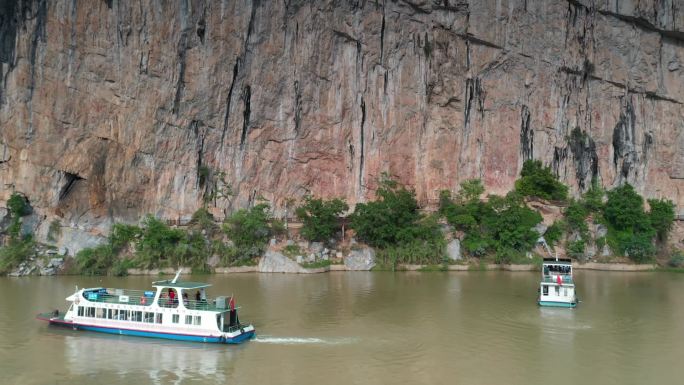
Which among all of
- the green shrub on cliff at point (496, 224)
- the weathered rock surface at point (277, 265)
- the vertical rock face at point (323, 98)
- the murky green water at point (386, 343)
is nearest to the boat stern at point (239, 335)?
the murky green water at point (386, 343)

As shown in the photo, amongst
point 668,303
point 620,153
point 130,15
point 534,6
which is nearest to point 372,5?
point 534,6

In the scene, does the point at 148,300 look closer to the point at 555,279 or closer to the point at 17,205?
the point at 555,279

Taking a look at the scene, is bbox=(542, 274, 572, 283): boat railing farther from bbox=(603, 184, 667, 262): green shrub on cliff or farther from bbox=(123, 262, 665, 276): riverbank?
bbox=(603, 184, 667, 262): green shrub on cliff

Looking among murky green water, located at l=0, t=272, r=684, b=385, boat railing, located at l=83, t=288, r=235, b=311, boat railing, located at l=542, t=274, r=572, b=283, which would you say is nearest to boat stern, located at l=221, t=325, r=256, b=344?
murky green water, located at l=0, t=272, r=684, b=385

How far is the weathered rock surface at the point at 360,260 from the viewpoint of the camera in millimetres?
31741

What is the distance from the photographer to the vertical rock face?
108 feet

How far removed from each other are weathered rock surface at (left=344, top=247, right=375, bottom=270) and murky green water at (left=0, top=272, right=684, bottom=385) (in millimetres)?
6107

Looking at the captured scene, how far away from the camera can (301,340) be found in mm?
16984

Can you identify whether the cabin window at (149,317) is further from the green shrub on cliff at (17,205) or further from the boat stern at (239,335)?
the green shrub on cliff at (17,205)

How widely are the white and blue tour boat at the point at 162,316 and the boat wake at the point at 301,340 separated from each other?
1.49 ft

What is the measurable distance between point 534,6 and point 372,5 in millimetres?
9820

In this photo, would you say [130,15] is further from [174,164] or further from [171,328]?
[171,328]

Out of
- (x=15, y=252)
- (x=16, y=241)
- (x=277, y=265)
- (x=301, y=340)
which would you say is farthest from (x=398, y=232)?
(x=16, y=241)

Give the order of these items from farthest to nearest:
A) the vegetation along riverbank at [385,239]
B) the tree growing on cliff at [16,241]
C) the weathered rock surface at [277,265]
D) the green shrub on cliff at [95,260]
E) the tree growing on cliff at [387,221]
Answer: the tree growing on cliff at [387,221], the weathered rock surface at [277,265], the vegetation along riverbank at [385,239], the green shrub on cliff at [95,260], the tree growing on cliff at [16,241]
